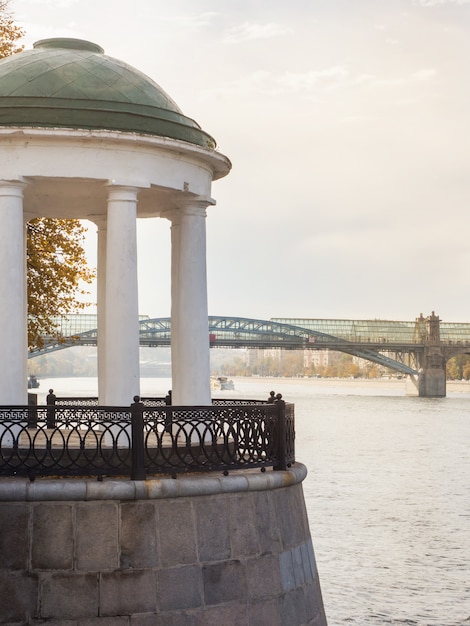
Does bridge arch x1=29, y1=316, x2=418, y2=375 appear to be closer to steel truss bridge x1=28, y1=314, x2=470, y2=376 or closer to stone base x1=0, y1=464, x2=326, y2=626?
steel truss bridge x1=28, y1=314, x2=470, y2=376

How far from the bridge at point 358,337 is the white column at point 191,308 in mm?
74958

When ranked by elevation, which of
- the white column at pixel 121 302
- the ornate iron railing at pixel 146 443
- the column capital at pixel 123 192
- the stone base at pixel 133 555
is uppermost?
the column capital at pixel 123 192

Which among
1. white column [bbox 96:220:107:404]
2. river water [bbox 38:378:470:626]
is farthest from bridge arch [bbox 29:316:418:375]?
white column [bbox 96:220:107:404]

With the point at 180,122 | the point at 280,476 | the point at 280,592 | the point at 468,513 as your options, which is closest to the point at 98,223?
the point at 180,122

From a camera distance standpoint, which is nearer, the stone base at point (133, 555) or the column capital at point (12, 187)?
the stone base at point (133, 555)

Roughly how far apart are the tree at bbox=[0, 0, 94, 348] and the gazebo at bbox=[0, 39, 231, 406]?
32.7 ft

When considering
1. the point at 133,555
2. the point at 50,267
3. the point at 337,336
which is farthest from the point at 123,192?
the point at 337,336

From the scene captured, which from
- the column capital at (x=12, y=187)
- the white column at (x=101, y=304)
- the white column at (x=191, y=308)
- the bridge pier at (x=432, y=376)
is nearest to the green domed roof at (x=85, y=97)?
the column capital at (x=12, y=187)

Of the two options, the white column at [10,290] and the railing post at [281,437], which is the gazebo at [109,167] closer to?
the white column at [10,290]

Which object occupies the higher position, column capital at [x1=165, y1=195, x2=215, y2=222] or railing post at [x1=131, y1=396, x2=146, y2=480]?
column capital at [x1=165, y1=195, x2=215, y2=222]

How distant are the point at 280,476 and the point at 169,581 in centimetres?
163

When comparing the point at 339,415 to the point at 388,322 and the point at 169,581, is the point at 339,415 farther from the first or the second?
the point at 169,581

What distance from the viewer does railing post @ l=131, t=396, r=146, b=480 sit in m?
9.50

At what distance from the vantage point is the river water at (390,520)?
1814 cm
